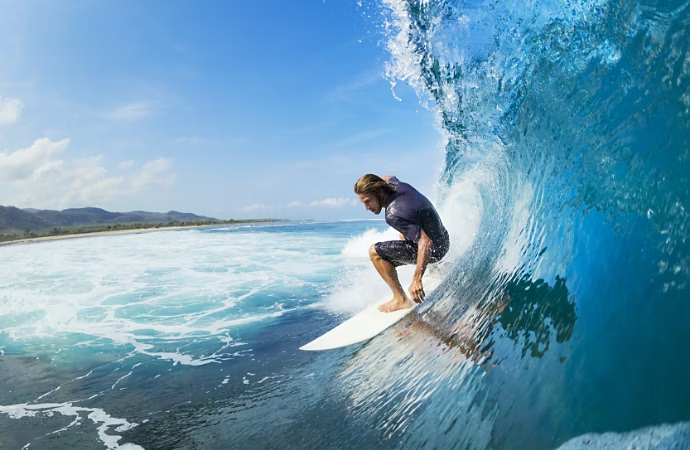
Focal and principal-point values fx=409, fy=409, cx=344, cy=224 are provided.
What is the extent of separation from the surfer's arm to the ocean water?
1.28 ft

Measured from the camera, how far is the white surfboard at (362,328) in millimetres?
4215

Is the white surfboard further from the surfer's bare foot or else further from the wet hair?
the wet hair

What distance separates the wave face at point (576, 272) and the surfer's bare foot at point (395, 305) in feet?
1.05

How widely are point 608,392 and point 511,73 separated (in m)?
3.26

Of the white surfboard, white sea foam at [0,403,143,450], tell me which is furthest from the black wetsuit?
white sea foam at [0,403,143,450]

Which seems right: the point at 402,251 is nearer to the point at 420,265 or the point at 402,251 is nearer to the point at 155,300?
the point at 420,265

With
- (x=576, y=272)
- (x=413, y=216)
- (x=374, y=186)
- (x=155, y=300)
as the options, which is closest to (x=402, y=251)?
(x=413, y=216)

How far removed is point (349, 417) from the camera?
2.93 metres

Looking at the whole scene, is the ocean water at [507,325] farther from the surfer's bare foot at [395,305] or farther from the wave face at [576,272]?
the surfer's bare foot at [395,305]

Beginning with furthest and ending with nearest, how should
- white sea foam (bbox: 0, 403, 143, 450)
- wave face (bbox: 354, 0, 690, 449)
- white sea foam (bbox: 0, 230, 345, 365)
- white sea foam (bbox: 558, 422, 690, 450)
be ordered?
white sea foam (bbox: 0, 230, 345, 365) → white sea foam (bbox: 0, 403, 143, 450) → wave face (bbox: 354, 0, 690, 449) → white sea foam (bbox: 558, 422, 690, 450)

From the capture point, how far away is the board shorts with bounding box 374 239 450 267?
3893 mm

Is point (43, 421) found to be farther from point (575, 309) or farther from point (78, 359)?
point (575, 309)

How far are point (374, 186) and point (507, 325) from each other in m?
1.73

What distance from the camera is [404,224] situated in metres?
3.77
